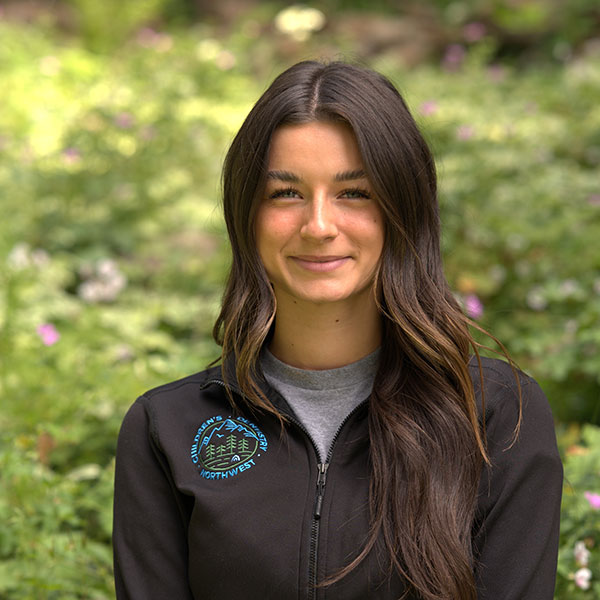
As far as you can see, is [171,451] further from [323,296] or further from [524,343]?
[524,343]

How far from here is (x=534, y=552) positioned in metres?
1.60

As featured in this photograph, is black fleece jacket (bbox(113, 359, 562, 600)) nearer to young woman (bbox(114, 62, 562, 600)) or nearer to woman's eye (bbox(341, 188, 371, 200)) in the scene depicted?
young woman (bbox(114, 62, 562, 600))

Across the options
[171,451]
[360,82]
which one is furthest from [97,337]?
[360,82]

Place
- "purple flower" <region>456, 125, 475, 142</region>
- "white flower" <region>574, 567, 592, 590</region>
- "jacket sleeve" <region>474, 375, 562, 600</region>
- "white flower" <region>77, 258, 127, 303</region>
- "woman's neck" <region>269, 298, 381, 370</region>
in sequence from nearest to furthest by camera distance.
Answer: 1. "jacket sleeve" <region>474, 375, 562, 600</region>
2. "woman's neck" <region>269, 298, 381, 370</region>
3. "white flower" <region>574, 567, 592, 590</region>
4. "white flower" <region>77, 258, 127, 303</region>
5. "purple flower" <region>456, 125, 475, 142</region>

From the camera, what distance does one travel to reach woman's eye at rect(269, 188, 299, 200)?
5.64 ft

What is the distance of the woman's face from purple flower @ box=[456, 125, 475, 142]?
3.43 m

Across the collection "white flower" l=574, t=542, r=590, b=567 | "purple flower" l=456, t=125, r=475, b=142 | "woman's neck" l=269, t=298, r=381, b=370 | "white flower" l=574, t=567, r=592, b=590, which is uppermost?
"purple flower" l=456, t=125, r=475, b=142

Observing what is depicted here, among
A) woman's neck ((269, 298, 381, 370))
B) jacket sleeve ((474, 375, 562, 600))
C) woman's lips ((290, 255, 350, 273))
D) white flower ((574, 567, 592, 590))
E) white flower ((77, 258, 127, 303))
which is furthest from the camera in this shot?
white flower ((77, 258, 127, 303))

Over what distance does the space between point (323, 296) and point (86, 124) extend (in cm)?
413

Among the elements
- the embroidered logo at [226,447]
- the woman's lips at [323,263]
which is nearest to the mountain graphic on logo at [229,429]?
the embroidered logo at [226,447]

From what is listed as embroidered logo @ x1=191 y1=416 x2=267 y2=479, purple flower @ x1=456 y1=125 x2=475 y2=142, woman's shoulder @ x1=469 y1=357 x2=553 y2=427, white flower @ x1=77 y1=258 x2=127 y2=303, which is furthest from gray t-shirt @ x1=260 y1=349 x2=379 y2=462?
purple flower @ x1=456 y1=125 x2=475 y2=142

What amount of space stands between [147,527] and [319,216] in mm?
745

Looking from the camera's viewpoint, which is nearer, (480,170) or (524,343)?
(524,343)

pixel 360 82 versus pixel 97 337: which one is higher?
pixel 360 82
